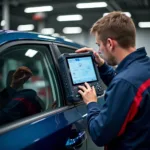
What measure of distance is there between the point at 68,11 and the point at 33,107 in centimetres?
1253

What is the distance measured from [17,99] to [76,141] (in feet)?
1.54

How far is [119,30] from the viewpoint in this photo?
184cm

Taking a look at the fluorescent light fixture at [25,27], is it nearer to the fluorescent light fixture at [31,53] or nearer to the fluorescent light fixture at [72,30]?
the fluorescent light fixture at [72,30]

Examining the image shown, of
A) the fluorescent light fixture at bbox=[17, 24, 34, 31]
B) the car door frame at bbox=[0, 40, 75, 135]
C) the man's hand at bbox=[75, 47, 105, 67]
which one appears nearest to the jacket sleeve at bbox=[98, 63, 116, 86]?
the man's hand at bbox=[75, 47, 105, 67]

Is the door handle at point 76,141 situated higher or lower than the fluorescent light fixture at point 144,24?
higher

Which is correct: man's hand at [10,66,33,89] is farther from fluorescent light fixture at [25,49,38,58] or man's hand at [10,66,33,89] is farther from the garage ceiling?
the garage ceiling

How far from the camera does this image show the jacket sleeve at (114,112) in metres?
1.64

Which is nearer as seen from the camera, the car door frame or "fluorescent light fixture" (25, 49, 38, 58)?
the car door frame

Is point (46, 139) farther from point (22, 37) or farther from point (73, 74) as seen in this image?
point (22, 37)

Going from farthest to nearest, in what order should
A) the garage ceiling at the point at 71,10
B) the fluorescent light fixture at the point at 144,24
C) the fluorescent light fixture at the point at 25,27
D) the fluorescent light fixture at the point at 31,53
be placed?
the fluorescent light fixture at the point at 25,27 < the fluorescent light fixture at the point at 144,24 < the garage ceiling at the point at 71,10 < the fluorescent light fixture at the point at 31,53

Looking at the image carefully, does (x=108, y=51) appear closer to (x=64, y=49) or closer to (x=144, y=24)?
(x=64, y=49)

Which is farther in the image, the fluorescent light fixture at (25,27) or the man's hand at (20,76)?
the fluorescent light fixture at (25,27)

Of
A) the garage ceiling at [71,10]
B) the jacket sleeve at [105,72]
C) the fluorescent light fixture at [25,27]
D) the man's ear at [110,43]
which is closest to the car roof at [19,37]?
the jacket sleeve at [105,72]

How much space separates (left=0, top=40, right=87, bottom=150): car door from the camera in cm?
164
